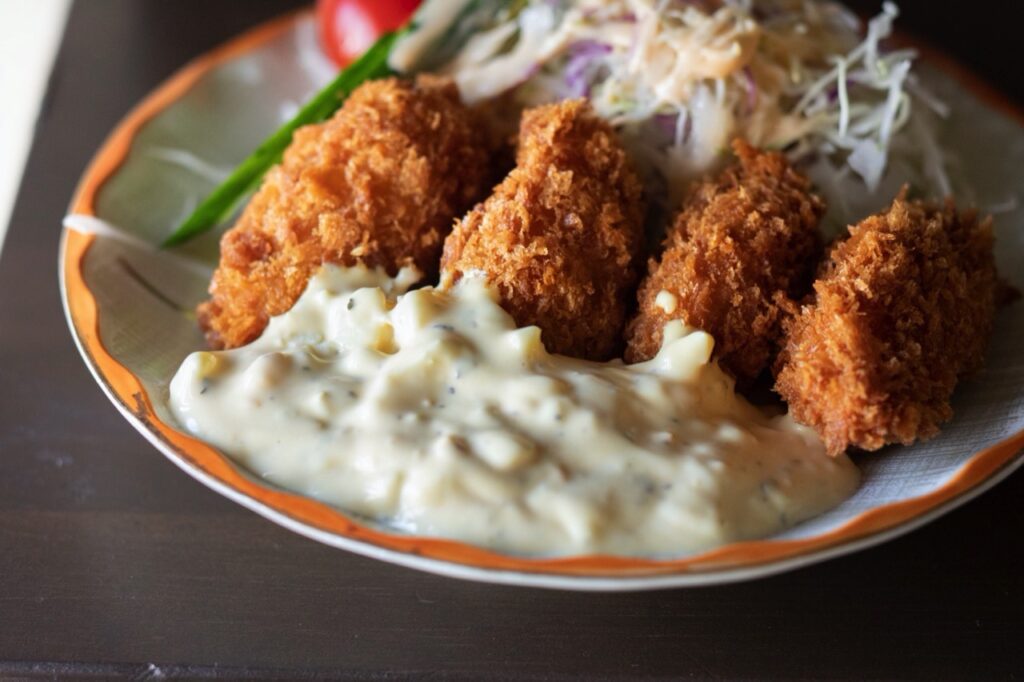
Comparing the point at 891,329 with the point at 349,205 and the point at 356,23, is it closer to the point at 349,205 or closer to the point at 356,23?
the point at 349,205

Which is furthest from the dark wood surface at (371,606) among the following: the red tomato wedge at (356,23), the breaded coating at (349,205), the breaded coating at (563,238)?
the red tomato wedge at (356,23)

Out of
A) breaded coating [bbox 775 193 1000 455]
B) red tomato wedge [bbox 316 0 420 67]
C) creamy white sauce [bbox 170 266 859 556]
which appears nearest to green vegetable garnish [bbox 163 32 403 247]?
red tomato wedge [bbox 316 0 420 67]

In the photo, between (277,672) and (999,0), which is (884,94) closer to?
(999,0)

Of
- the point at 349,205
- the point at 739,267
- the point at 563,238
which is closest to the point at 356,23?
the point at 349,205

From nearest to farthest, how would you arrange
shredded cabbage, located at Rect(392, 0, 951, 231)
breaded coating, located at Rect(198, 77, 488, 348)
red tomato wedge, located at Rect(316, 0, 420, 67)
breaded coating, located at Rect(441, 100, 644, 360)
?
1. breaded coating, located at Rect(441, 100, 644, 360)
2. breaded coating, located at Rect(198, 77, 488, 348)
3. shredded cabbage, located at Rect(392, 0, 951, 231)
4. red tomato wedge, located at Rect(316, 0, 420, 67)

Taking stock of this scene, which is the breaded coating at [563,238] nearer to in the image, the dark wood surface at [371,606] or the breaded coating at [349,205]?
the breaded coating at [349,205]

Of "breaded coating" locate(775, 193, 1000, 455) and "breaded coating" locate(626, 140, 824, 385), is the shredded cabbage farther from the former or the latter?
"breaded coating" locate(775, 193, 1000, 455)
